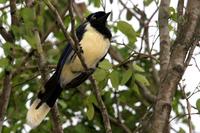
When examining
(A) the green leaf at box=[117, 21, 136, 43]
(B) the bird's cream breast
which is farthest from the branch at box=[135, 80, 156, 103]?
(A) the green leaf at box=[117, 21, 136, 43]

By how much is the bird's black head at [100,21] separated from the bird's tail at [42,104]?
615mm

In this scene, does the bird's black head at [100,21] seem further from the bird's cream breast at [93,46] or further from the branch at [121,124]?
the branch at [121,124]

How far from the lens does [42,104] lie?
509 cm

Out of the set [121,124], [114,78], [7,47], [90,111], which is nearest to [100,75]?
[114,78]

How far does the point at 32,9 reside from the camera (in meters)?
4.00

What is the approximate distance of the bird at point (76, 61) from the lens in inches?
194

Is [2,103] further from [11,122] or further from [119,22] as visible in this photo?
[11,122]

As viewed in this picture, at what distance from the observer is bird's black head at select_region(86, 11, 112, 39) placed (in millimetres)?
5027

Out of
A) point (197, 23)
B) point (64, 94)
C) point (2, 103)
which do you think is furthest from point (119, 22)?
point (64, 94)

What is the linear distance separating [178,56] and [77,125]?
3.02m

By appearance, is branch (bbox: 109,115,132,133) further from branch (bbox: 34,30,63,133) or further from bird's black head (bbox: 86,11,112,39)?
branch (bbox: 34,30,63,133)

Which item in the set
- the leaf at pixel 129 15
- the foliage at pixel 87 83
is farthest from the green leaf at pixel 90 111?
the leaf at pixel 129 15

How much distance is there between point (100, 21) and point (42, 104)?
892 millimetres

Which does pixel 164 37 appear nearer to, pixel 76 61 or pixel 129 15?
pixel 76 61
